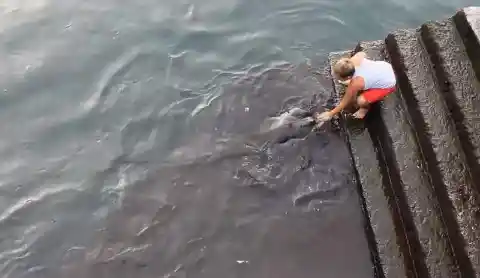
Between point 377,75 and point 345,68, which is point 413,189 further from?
point 345,68

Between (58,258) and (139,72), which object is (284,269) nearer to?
(58,258)

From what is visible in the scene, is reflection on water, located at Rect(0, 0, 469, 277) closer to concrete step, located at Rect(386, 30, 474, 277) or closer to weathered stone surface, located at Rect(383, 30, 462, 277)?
weathered stone surface, located at Rect(383, 30, 462, 277)

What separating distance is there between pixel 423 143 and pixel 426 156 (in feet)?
0.54

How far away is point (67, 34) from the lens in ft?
26.7

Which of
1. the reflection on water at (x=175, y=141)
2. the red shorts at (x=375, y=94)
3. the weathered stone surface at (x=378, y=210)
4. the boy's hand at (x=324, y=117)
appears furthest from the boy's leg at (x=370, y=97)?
the reflection on water at (x=175, y=141)

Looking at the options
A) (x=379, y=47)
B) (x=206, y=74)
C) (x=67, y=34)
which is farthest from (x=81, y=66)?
(x=379, y=47)

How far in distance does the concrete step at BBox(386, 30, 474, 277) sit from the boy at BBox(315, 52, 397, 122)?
30 cm

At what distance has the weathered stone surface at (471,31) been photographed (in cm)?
582

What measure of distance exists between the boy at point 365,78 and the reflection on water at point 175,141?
0.69m

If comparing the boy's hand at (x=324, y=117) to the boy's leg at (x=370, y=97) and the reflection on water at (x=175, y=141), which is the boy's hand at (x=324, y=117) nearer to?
the reflection on water at (x=175, y=141)

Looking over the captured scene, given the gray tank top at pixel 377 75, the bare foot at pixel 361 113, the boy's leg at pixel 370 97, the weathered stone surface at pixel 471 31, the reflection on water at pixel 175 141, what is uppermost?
the weathered stone surface at pixel 471 31

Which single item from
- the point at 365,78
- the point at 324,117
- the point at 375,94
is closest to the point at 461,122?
the point at 375,94

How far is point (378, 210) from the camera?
573 cm

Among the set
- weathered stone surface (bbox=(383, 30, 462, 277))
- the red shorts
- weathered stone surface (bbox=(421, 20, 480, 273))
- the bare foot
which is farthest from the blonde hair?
weathered stone surface (bbox=(421, 20, 480, 273))
